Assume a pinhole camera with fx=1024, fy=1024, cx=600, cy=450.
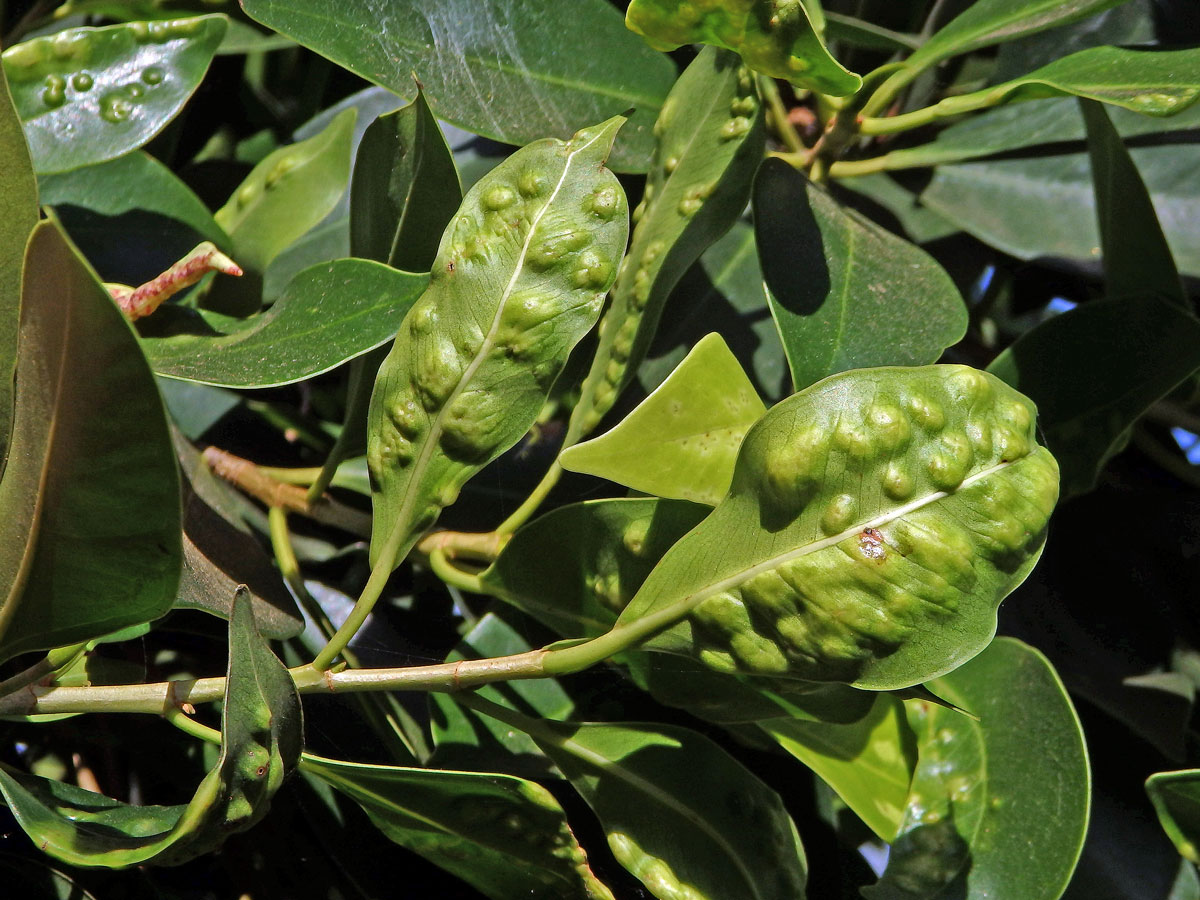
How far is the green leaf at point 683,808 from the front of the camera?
87 cm

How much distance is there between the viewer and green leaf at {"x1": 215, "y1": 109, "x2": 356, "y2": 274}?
43.3 inches

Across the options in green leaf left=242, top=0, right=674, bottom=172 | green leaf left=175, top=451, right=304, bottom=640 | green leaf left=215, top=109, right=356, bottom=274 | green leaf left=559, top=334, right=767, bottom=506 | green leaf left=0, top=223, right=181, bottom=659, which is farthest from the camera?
green leaf left=215, top=109, right=356, bottom=274

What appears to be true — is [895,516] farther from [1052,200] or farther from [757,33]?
[1052,200]

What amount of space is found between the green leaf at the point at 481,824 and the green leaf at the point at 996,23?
0.80 metres

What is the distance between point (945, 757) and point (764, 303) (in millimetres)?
520

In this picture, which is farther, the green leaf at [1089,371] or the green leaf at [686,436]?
the green leaf at [1089,371]

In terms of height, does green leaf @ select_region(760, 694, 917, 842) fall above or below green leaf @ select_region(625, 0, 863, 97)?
below

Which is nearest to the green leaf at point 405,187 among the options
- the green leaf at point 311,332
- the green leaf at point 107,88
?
the green leaf at point 311,332

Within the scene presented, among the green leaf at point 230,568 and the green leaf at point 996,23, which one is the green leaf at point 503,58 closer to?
the green leaf at point 996,23

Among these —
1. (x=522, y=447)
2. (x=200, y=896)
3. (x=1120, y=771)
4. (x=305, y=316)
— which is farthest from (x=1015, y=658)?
(x=200, y=896)

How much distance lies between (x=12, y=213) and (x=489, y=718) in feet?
2.03

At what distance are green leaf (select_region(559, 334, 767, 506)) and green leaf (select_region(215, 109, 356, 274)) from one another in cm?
53

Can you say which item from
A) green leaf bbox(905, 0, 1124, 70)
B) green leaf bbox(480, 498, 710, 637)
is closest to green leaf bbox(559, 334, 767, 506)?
green leaf bbox(480, 498, 710, 637)

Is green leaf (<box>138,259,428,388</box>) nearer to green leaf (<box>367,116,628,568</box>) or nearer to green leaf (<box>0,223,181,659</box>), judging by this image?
green leaf (<box>367,116,628,568</box>)
